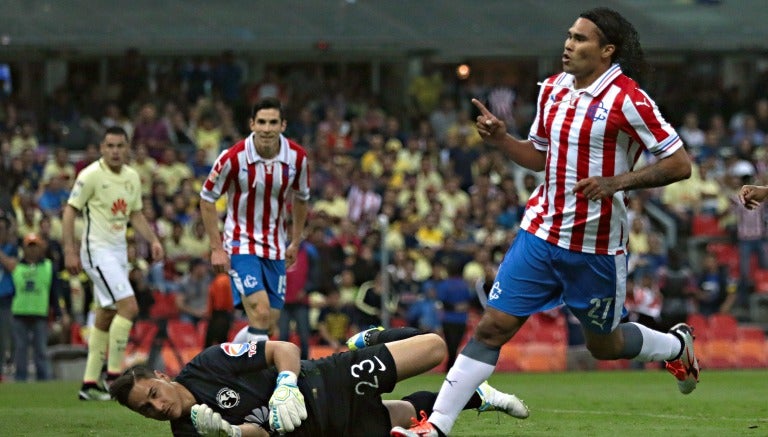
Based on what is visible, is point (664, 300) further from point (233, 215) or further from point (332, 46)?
point (233, 215)

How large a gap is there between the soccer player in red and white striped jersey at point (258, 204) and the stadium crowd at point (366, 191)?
6.05 meters

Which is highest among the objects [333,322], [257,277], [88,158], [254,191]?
[88,158]

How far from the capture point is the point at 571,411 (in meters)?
11.8

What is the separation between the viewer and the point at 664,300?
2327cm

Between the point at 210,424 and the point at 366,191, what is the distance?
55.7ft

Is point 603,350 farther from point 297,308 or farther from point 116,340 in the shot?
point 297,308

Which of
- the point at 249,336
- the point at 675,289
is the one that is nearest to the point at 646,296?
the point at 675,289

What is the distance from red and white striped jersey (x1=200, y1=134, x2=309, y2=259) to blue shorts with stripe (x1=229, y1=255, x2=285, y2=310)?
69 mm

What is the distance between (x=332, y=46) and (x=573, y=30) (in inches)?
787

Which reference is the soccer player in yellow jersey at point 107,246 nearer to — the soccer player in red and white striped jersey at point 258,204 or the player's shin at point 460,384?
the soccer player in red and white striped jersey at point 258,204

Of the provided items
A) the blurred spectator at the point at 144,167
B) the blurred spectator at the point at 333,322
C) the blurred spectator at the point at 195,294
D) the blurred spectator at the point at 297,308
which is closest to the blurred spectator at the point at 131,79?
the blurred spectator at the point at 144,167

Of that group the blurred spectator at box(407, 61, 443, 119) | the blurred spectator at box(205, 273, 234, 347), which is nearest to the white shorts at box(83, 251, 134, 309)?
the blurred spectator at box(205, 273, 234, 347)

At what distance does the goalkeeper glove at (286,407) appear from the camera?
24.9ft

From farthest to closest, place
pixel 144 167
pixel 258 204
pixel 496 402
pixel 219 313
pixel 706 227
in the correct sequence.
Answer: pixel 706 227 < pixel 144 167 < pixel 219 313 < pixel 258 204 < pixel 496 402
